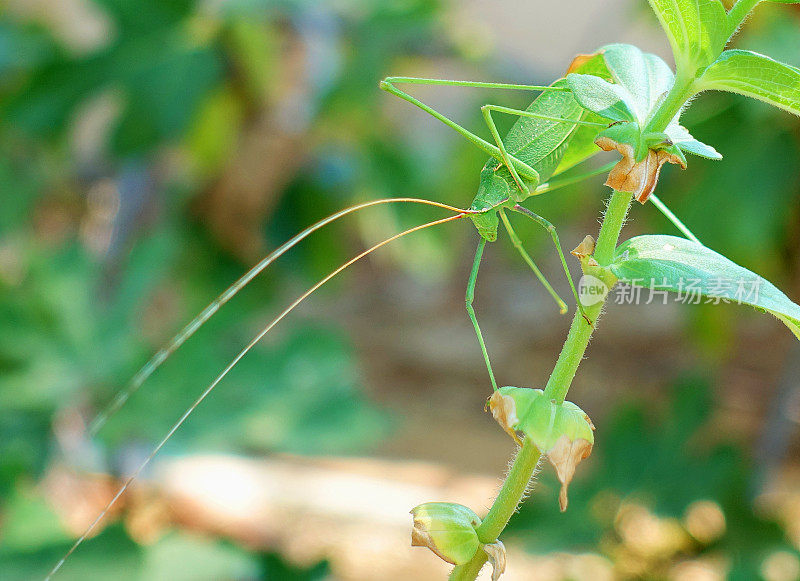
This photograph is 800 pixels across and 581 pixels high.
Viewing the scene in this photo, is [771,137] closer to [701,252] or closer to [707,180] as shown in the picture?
[707,180]

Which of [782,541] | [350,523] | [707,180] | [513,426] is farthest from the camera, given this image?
[350,523]

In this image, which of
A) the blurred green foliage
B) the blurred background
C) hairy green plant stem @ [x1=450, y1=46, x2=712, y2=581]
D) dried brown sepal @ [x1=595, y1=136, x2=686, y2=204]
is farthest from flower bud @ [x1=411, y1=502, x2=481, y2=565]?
the blurred green foliage

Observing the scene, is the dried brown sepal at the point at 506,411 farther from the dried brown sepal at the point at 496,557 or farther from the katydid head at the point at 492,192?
the katydid head at the point at 492,192

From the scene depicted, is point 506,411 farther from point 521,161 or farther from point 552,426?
point 521,161

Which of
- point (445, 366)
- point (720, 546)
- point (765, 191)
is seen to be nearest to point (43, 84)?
point (765, 191)

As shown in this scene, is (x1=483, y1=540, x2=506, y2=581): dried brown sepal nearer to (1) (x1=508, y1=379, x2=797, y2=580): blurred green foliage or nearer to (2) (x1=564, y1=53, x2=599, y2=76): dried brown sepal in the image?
(2) (x1=564, y1=53, x2=599, y2=76): dried brown sepal

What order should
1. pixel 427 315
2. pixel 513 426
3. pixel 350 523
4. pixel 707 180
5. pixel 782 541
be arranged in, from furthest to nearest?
pixel 427 315, pixel 350 523, pixel 707 180, pixel 782 541, pixel 513 426
